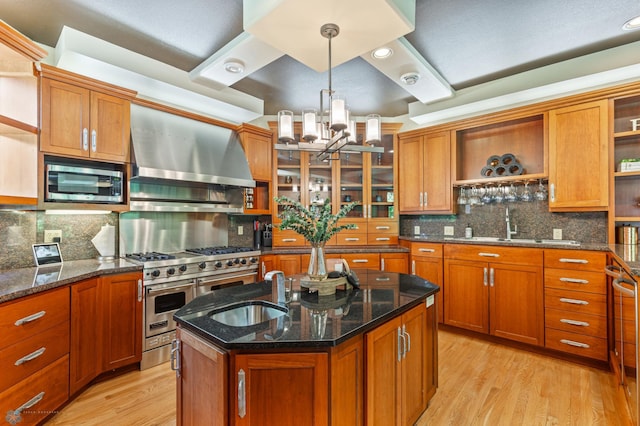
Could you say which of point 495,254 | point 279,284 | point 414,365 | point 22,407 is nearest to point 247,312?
point 279,284

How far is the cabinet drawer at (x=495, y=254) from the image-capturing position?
9.58 ft

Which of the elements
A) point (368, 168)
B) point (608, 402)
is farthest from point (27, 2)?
point (608, 402)

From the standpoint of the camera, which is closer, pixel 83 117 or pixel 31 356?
pixel 31 356

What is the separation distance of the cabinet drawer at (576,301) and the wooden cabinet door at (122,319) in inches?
144

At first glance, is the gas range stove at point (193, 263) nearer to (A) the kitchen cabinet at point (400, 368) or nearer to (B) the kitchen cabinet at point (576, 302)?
(A) the kitchen cabinet at point (400, 368)

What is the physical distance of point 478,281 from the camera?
3240 mm

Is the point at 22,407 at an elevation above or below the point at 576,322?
below

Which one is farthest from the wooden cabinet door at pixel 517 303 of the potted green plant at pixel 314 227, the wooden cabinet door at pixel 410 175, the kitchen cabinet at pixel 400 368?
the potted green plant at pixel 314 227

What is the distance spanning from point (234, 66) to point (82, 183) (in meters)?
1.63

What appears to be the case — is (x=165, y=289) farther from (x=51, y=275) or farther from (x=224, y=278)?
(x=51, y=275)

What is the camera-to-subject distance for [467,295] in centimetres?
332

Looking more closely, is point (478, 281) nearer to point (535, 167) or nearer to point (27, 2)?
point (535, 167)

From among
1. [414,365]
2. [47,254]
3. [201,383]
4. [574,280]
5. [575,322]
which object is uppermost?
[47,254]

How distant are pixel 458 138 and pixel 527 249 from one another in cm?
162
